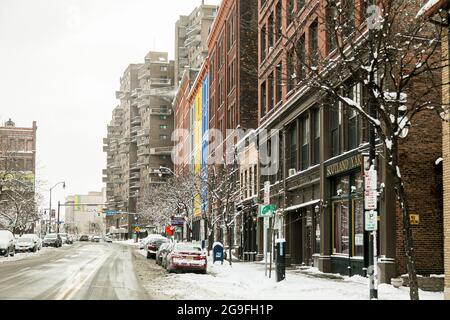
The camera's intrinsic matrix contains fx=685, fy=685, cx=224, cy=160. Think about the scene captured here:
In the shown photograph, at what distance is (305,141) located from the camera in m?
37.2

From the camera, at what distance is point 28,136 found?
14975 cm

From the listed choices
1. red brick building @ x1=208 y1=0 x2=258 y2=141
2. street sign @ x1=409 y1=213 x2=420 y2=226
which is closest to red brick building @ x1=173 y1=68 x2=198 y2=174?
red brick building @ x1=208 y1=0 x2=258 y2=141

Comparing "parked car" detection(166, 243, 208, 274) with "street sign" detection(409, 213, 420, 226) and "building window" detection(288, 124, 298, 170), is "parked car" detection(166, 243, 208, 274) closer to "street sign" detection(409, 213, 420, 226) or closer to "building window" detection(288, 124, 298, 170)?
"building window" detection(288, 124, 298, 170)

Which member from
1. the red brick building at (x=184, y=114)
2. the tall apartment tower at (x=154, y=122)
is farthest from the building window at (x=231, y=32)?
the tall apartment tower at (x=154, y=122)

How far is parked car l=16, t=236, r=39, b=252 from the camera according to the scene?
62.4m

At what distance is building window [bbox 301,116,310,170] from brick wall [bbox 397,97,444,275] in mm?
11919

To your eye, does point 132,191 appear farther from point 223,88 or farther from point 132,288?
point 132,288

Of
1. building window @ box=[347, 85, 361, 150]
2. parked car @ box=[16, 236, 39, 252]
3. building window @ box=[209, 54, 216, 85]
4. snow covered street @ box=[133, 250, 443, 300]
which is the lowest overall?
snow covered street @ box=[133, 250, 443, 300]

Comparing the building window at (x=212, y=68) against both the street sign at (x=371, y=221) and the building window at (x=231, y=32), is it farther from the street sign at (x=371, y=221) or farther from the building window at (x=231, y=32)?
the street sign at (x=371, y=221)

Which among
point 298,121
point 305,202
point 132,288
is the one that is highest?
point 298,121

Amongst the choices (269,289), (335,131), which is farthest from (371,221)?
(335,131)
